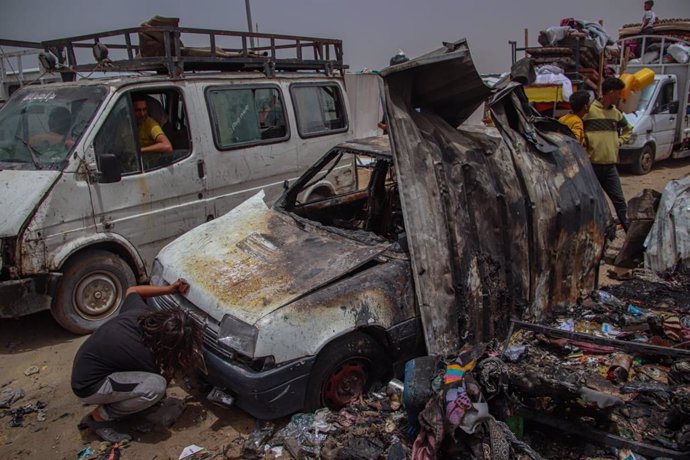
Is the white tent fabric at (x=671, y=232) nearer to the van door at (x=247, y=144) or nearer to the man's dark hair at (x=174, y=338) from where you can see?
the van door at (x=247, y=144)

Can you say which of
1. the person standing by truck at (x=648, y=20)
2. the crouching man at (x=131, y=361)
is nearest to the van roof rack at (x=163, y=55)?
the crouching man at (x=131, y=361)

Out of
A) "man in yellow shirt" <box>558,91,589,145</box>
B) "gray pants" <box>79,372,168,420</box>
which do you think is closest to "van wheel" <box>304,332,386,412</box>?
"gray pants" <box>79,372,168,420</box>

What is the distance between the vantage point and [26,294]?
14.6ft

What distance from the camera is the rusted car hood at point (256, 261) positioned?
345cm

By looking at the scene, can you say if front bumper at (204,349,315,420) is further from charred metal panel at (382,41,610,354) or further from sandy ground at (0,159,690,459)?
charred metal panel at (382,41,610,354)

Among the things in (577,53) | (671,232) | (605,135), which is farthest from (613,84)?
(577,53)

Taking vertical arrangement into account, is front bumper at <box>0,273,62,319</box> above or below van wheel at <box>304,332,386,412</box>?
above

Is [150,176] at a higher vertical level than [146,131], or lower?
lower

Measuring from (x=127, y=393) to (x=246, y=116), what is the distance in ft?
11.4

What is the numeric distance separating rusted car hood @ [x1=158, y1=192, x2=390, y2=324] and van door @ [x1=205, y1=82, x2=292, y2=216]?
1.23 metres

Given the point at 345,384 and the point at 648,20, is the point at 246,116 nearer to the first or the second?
the point at 345,384

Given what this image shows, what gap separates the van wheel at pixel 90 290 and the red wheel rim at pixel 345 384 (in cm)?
261

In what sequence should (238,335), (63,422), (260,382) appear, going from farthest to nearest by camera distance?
1. (63,422)
2. (238,335)
3. (260,382)

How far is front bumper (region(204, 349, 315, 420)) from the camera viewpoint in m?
3.16
